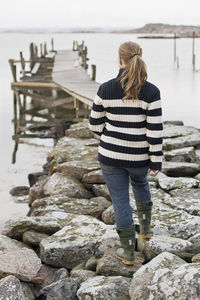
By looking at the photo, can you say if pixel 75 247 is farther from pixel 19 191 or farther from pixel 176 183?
pixel 19 191

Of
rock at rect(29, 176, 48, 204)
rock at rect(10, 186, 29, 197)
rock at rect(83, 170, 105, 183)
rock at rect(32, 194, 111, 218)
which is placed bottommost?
rock at rect(10, 186, 29, 197)

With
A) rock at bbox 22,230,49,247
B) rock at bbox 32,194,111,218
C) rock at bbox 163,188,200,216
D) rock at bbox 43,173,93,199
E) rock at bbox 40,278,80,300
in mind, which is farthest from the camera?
rock at bbox 43,173,93,199

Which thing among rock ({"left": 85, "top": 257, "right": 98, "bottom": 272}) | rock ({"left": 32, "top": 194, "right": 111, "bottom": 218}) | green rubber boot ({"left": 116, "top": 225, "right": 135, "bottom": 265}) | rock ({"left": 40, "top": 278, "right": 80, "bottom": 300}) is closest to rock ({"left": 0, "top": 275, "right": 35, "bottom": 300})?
rock ({"left": 40, "top": 278, "right": 80, "bottom": 300})

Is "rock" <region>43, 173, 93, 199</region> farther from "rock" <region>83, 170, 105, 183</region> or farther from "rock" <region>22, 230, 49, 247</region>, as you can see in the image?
"rock" <region>22, 230, 49, 247</region>

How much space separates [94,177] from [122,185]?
248 centimetres

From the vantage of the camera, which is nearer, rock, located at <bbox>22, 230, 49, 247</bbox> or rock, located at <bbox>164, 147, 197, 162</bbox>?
rock, located at <bbox>22, 230, 49, 247</bbox>

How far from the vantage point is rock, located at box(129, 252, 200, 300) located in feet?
8.20

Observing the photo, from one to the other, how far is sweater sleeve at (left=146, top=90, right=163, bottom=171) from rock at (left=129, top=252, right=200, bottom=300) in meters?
0.73

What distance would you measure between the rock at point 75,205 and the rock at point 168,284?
191 centimetres

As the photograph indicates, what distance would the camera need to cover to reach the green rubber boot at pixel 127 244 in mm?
3295

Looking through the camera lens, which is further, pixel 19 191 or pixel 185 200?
pixel 19 191

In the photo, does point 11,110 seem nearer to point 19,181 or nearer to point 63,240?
point 19,181

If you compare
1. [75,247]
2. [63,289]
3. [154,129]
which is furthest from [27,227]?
[154,129]

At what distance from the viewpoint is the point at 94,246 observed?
3.86 m
